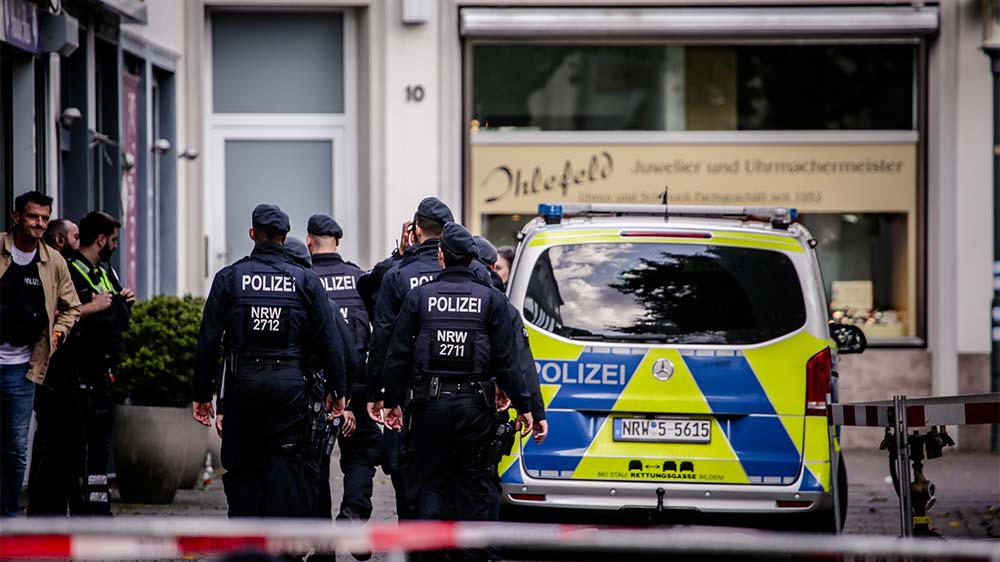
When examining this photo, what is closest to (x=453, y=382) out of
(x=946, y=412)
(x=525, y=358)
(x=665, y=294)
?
(x=525, y=358)

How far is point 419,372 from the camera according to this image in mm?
7418

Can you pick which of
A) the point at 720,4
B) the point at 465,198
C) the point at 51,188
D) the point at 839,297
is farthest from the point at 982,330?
the point at 51,188

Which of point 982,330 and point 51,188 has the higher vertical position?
point 51,188

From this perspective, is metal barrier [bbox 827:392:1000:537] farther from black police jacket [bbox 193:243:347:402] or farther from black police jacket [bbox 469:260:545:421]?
black police jacket [bbox 193:243:347:402]

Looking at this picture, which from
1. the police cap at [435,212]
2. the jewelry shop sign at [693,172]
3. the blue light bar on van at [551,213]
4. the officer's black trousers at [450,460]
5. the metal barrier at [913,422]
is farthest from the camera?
the jewelry shop sign at [693,172]

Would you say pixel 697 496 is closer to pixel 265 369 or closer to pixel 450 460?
pixel 450 460

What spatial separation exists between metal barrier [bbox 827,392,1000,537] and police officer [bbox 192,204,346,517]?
8.11ft

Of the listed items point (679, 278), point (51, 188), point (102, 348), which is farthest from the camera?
point (51, 188)

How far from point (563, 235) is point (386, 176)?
269 inches

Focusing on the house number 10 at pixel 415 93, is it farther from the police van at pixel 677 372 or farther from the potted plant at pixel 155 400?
the police van at pixel 677 372

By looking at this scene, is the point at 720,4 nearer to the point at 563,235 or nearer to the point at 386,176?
the point at 386,176

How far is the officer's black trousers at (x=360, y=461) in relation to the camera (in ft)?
29.6

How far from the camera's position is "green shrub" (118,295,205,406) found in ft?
34.5

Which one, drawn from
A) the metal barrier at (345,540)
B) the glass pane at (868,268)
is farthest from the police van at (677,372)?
the glass pane at (868,268)
